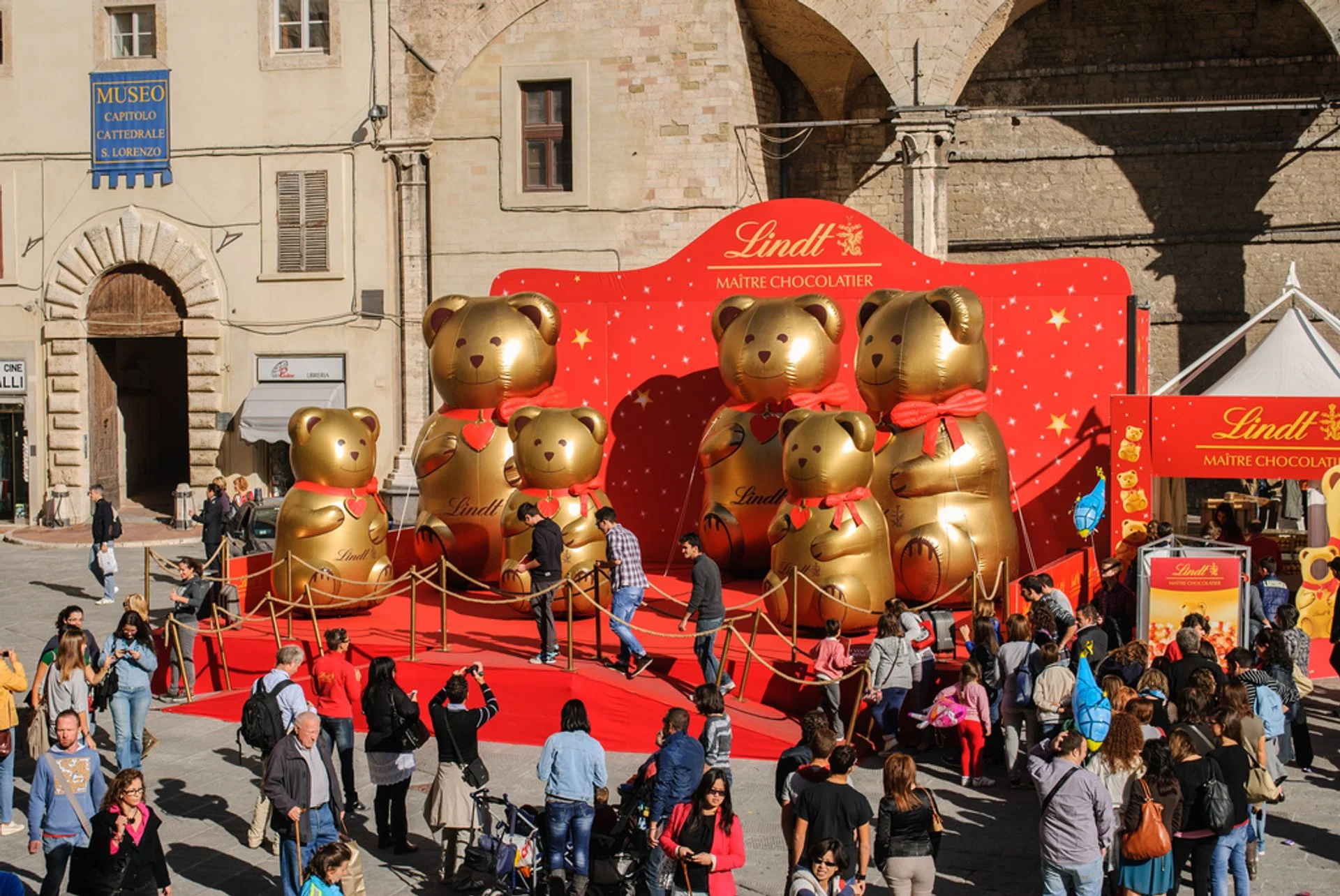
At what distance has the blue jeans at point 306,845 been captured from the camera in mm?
8016

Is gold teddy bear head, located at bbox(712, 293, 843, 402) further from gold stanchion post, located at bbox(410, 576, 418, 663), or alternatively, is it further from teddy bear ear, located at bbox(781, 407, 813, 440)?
gold stanchion post, located at bbox(410, 576, 418, 663)

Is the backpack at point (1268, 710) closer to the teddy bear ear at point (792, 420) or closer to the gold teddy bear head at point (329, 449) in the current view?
the teddy bear ear at point (792, 420)

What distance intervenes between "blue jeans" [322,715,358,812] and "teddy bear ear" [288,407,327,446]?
4093 millimetres

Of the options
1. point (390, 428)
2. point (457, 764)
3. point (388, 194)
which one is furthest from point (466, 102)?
point (457, 764)

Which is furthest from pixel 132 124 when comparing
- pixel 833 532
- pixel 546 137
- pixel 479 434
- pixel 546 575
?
pixel 833 532

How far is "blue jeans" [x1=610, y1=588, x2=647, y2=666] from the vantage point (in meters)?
11.6

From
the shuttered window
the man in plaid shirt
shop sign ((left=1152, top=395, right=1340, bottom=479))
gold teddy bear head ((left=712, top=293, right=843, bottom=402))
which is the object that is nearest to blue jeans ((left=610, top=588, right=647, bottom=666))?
Result: the man in plaid shirt

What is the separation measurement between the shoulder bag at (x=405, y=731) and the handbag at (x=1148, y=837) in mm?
4009

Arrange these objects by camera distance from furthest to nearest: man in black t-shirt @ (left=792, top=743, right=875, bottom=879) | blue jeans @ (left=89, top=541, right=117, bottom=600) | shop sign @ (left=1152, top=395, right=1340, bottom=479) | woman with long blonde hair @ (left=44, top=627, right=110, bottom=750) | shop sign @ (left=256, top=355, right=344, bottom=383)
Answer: shop sign @ (left=256, top=355, right=344, bottom=383) → blue jeans @ (left=89, top=541, right=117, bottom=600) → shop sign @ (left=1152, top=395, right=1340, bottom=479) → woman with long blonde hair @ (left=44, top=627, right=110, bottom=750) → man in black t-shirt @ (left=792, top=743, right=875, bottom=879)

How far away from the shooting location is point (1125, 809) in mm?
7445

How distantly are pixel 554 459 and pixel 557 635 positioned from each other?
5.01 ft

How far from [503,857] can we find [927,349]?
6717 millimetres

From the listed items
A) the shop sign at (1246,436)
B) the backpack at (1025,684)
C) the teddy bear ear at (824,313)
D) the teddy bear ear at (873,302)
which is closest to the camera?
the backpack at (1025,684)

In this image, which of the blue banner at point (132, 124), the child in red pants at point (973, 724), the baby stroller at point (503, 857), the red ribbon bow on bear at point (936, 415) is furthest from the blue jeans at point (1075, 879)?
the blue banner at point (132, 124)
